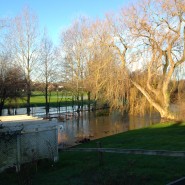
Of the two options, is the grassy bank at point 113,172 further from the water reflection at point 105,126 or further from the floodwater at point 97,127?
the water reflection at point 105,126

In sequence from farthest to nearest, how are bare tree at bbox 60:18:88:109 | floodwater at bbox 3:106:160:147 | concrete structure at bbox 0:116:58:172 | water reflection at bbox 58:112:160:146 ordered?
bare tree at bbox 60:18:88:109 < water reflection at bbox 58:112:160:146 < floodwater at bbox 3:106:160:147 < concrete structure at bbox 0:116:58:172

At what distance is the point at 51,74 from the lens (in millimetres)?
43312

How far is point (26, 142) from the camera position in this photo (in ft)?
29.4

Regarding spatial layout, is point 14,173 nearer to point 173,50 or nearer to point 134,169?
point 134,169

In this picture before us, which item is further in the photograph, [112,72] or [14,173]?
[112,72]

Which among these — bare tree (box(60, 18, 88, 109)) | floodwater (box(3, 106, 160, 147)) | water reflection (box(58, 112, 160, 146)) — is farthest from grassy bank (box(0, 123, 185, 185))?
bare tree (box(60, 18, 88, 109))

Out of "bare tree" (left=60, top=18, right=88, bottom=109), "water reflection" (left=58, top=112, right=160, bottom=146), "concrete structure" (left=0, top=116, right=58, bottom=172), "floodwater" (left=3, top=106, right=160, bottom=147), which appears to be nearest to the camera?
"concrete structure" (left=0, top=116, right=58, bottom=172)

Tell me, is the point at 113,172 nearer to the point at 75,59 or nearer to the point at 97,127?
the point at 97,127

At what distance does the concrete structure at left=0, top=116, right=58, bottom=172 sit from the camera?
858 centimetres

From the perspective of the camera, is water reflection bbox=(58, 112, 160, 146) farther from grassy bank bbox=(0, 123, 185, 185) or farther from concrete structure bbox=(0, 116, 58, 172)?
grassy bank bbox=(0, 123, 185, 185)

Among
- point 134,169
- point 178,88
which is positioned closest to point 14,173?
point 134,169

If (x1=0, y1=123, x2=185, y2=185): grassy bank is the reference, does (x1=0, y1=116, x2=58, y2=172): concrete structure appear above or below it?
above

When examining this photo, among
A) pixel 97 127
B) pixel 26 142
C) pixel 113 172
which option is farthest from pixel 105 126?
pixel 113 172

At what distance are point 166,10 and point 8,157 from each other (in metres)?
17.7
